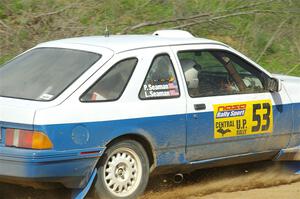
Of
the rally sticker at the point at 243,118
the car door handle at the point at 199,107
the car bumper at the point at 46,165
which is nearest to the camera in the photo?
the car bumper at the point at 46,165

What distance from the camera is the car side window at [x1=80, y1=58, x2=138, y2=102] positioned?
238 inches

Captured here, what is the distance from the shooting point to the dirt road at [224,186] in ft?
22.0

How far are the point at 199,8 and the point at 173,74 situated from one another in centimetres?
693

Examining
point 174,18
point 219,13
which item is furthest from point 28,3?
point 219,13

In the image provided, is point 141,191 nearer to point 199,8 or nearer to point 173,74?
point 173,74

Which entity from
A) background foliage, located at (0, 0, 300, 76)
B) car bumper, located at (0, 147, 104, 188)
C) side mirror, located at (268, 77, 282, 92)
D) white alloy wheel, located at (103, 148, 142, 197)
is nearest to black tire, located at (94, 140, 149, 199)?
white alloy wheel, located at (103, 148, 142, 197)

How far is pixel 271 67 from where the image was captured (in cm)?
1273

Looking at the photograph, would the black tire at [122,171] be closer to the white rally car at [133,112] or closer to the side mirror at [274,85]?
the white rally car at [133,112]

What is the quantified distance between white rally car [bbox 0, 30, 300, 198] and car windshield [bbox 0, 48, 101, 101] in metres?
0.01

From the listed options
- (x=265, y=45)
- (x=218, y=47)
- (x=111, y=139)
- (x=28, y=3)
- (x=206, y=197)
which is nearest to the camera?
(x=111, y=139)

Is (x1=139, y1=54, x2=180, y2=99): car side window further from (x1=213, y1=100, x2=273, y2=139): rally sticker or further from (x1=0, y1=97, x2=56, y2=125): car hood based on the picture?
(x1=0, y1=97, x2=56, y2=125): car hood

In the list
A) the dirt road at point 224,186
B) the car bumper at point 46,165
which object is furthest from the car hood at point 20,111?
the dirt road at point 224,186

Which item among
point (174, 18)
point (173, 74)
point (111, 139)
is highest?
point (174, 18)

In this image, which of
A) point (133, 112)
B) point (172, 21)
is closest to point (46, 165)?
point (133, 112)
